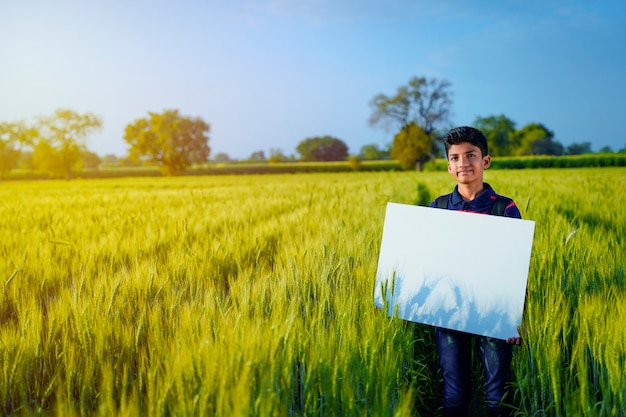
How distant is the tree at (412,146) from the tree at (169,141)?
66.0 feet

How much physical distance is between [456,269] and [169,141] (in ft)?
161

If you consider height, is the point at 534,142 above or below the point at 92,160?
above

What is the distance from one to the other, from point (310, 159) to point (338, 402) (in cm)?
7998

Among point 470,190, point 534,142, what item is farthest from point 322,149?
point 470,190

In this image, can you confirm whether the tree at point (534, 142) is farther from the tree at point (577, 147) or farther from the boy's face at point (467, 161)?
the boy's face at point (467, 161)

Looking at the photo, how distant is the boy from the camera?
1.76 metres

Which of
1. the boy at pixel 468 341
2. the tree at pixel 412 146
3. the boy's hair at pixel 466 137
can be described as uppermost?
the tree at pixel 412 146

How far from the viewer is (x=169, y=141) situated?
4769 cm

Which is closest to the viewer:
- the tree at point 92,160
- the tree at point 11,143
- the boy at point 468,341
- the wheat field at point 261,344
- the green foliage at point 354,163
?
the wheat field at point 261,344

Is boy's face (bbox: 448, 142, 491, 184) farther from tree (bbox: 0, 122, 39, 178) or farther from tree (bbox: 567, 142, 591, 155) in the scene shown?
tree (bbox: 567, 142, 591, 155)

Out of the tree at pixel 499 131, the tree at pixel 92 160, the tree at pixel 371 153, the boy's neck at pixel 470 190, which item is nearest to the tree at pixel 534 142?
the tree at pixel 499 131

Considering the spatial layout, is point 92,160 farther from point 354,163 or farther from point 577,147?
point 577,147

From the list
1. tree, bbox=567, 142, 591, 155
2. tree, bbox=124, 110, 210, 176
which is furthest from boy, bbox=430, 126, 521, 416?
tree, bbox=567, 142, 591, 155

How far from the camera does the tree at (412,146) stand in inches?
1932
